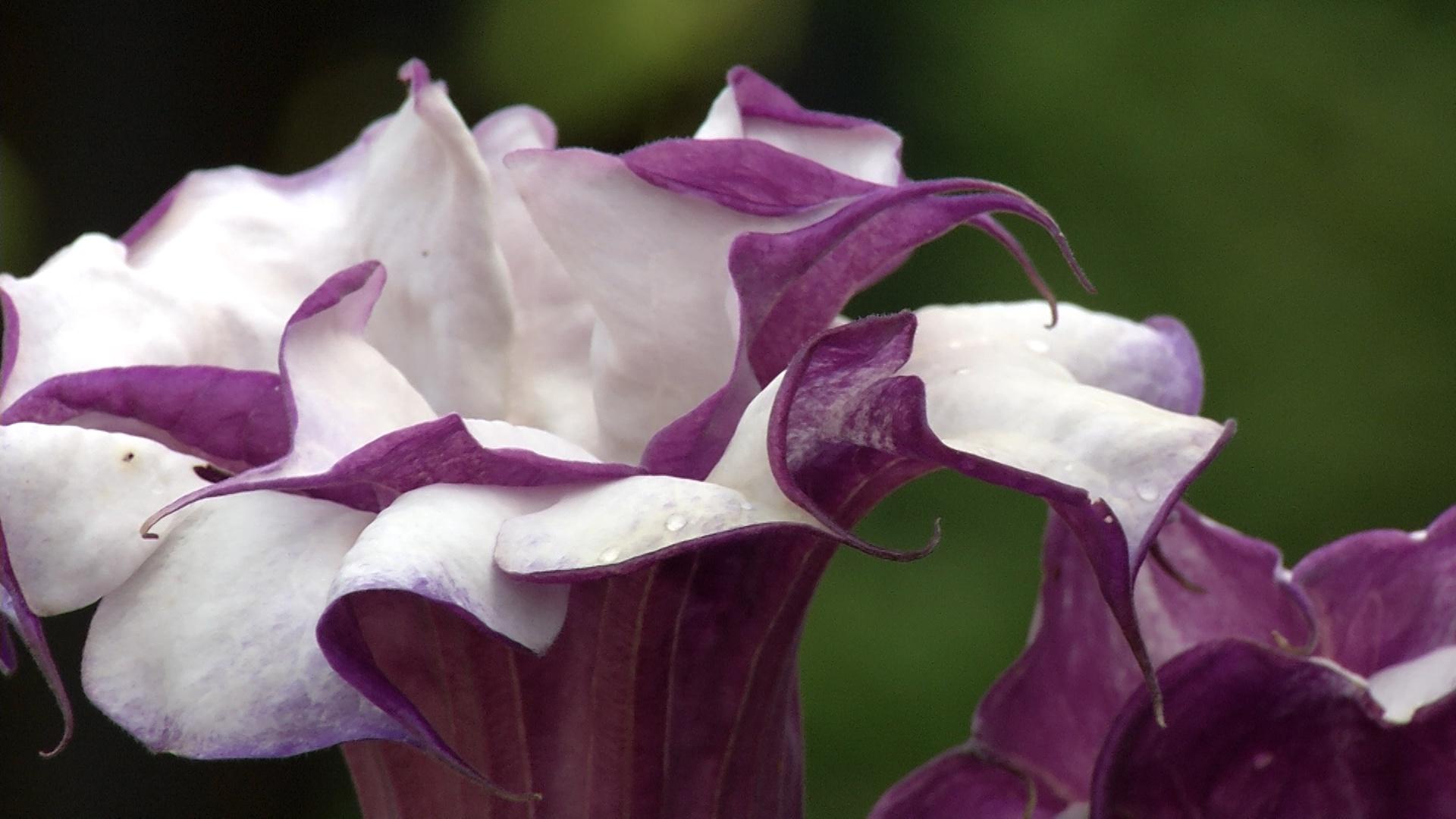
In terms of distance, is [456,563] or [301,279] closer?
[456,563]

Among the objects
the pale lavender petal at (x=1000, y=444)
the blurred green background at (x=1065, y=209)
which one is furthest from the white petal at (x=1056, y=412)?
the blurred green background at (x=1065, y=209)

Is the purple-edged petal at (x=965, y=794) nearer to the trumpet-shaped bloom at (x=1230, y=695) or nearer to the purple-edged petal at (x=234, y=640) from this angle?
the trumpet-shaped bloom at (x=1230, y=695)

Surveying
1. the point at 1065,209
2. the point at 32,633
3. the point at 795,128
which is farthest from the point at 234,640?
the point at 1065,209

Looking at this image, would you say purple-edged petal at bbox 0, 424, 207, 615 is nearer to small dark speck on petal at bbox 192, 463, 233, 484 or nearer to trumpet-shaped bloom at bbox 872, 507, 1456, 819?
small dark speck on petal at bbox 192, 463, 233, 484

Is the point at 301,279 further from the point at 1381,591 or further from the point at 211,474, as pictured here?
the point at 1381,591

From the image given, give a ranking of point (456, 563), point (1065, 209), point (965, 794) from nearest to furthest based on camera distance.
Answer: point (456, 563) < point (965, 794) < point (1065, 209)

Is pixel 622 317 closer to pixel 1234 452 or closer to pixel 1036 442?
pixel 1036 442

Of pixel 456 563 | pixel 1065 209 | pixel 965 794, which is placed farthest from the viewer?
pixel 1065 209
